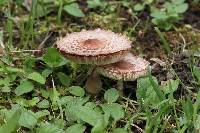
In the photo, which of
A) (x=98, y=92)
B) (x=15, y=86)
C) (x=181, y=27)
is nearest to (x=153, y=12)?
(x=181, y=27)

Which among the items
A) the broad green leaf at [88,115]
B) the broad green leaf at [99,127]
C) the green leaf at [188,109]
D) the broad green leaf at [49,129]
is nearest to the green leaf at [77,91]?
the broad green leaf at [88,115]

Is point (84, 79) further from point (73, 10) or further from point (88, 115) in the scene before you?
point (73, 10)

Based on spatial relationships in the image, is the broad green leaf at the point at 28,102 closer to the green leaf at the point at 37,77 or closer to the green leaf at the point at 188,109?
the green leaf at the point at 37,77

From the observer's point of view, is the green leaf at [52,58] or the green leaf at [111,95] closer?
the green leaf at [111,95]

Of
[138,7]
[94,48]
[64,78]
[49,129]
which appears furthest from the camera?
[138,7]

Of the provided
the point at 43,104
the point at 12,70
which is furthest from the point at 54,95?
the point at 12,70

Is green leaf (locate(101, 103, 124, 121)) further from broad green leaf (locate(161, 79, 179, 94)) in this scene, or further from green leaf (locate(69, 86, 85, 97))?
broad green leaf (locate(161, 79, 179, 94))
